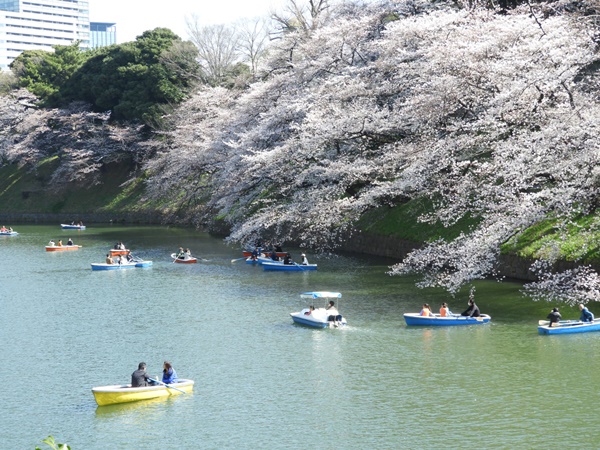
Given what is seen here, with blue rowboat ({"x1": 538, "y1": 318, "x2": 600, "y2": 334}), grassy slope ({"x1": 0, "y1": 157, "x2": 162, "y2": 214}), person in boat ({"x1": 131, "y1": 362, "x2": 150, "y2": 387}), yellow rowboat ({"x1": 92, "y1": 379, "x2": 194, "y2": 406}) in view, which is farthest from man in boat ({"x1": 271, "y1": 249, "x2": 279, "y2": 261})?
grassy slope ({"x1": 0, "y1": 157, "x2": 162, "y2": 214})

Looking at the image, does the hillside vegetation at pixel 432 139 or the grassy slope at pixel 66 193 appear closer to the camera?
the hillside vegetation at pixel 432 139

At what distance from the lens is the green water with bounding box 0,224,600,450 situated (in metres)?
16.8

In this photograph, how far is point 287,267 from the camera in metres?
39.5

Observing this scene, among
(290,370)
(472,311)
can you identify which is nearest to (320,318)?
(472,311)

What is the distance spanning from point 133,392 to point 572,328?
12.7m

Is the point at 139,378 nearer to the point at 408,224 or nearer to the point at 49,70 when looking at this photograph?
the point at 408,224

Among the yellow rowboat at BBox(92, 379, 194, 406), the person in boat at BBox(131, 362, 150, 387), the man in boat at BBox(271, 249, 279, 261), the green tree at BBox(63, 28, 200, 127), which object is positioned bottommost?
the yellow rowboat at BBox(92, 379, 194, 406)

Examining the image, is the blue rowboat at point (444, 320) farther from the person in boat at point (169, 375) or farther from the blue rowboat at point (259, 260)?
the blue rowboat at point (259, 260)

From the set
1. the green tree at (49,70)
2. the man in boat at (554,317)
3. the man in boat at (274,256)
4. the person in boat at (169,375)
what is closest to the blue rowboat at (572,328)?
the man in boat at (554,317)

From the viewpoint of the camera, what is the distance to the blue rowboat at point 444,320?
83.3 feet

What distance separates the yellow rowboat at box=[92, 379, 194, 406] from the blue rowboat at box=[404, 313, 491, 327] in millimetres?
8592

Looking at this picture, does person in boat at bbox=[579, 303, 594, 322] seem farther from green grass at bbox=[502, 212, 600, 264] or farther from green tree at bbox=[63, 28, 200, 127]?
green tree at bbox=[63, 28, 200, 127]

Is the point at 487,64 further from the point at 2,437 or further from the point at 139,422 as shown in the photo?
the point at 2,437

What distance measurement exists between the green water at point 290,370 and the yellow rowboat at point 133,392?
0.20 meters
